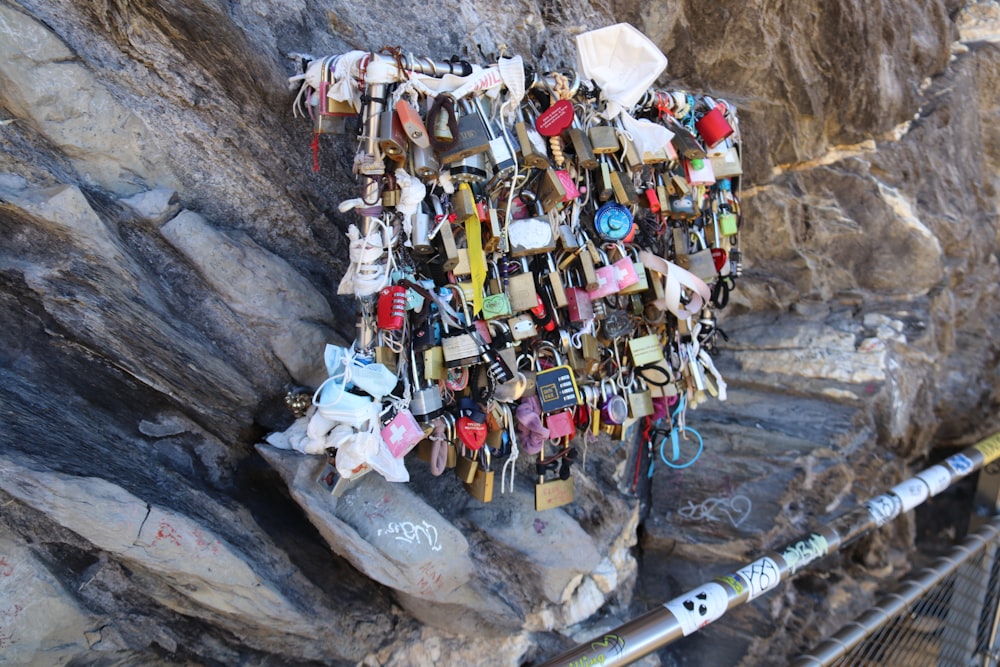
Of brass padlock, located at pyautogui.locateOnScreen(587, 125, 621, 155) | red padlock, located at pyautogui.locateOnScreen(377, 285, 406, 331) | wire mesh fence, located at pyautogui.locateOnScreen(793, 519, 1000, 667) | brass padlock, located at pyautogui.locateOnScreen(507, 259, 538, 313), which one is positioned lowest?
wire mesh fence, located at pyautogui.locateOnScreen(793, 519, 1000, 667)

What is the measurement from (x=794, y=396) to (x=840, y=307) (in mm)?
814

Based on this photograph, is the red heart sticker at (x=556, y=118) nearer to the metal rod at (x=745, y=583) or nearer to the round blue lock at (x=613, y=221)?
the round blue lock at (x=613, y=221)

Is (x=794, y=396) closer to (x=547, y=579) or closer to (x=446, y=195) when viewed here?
(x=547, y=579)

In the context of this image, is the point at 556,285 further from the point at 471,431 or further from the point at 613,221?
the point at 471,431

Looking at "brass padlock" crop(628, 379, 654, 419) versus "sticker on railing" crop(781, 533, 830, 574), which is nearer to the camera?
"sticker on railing" crop(781, 533, 830, 574)

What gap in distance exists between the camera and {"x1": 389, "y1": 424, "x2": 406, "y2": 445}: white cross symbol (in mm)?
2199

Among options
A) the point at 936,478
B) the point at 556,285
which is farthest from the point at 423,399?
the point at 936,478

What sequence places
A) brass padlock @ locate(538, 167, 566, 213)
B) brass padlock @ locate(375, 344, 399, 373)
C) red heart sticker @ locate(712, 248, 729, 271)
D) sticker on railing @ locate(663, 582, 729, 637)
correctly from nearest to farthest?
sticker on railing @ locate(663, 582, 729, 637) → brass padlock @ locate(375, 344, 399, 373) → brass padlock @ locate(538, 167, 566, 213) → red heart sticker @ locate(712, 248, 729, 271)

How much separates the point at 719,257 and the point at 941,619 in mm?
2027

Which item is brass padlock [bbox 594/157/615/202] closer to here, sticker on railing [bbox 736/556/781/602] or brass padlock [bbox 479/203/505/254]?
brass padlock [bbox 479/203/505/254]

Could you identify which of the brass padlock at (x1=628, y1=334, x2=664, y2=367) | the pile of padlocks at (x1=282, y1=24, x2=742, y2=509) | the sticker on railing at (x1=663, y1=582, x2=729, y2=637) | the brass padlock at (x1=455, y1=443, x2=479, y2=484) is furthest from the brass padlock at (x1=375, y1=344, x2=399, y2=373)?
the sticker on railing at (x1=663, y1=582, x2=729, y2=637)

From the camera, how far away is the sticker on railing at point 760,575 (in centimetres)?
224

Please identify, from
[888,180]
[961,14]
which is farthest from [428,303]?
[961,14]

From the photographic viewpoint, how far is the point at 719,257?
303cm
